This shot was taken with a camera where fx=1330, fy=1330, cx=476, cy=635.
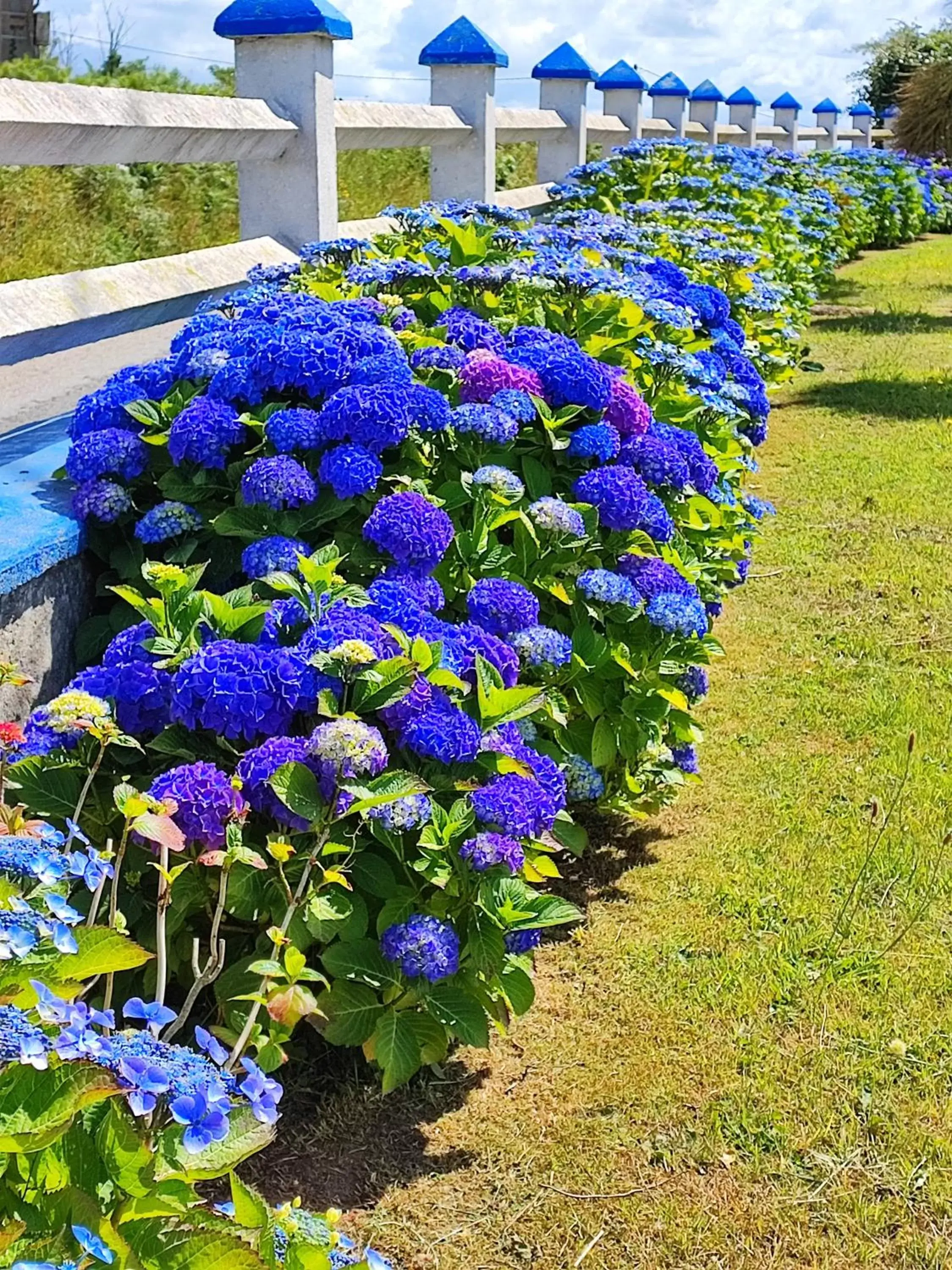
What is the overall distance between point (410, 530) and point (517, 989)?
2.89 feet

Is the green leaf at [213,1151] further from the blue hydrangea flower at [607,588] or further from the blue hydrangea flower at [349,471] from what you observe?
the blue hydrangea flower at [607,588]

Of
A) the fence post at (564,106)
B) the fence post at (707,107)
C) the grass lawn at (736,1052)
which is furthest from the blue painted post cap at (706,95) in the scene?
the grass lawn at (736,1052)

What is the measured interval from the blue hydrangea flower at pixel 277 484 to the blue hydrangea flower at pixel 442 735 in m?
0.60

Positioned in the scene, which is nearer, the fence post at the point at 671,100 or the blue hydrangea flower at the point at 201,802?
the blue hydrangea flower at the point at 201,802

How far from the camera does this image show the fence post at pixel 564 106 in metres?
8.91

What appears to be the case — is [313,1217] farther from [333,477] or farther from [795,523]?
[795,523]

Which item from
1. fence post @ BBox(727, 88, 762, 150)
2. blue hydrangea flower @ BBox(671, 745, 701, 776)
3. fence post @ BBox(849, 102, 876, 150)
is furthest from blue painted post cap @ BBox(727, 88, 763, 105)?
blue hydrangea flower @ BBox(671, 745, 701, 776)

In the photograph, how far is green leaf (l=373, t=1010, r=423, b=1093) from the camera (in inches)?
88.2

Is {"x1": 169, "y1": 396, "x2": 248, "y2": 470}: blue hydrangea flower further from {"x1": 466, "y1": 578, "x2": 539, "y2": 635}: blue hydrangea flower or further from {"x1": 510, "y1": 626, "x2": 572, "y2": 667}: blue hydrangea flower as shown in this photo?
{"x1": 510, "y1": 626, "x2": 572, "y2": 667}: blue hydrangea flower

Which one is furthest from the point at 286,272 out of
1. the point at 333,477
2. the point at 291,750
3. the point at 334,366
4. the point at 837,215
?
the point at 837,215

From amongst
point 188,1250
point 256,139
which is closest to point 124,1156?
point 188,1250

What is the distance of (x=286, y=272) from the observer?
405cm

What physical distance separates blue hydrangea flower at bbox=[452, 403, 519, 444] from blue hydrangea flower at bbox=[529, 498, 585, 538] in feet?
0.55

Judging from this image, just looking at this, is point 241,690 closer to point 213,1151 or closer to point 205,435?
point 205,435
